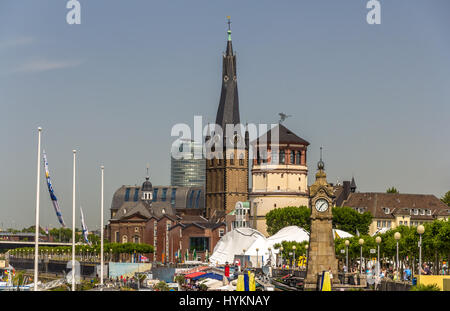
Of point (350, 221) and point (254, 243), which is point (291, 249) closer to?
point (254, 243)

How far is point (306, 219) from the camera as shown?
199 meters

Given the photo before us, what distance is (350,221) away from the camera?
191500 millimetres

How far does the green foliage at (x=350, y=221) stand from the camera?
190125 millimetres

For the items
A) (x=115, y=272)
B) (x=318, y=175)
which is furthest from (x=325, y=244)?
(x=115, y=272)

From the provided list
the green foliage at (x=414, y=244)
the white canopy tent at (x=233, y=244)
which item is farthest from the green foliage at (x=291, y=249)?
the white canopy tent at (x=233, y=244)

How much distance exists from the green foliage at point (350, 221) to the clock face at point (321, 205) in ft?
341

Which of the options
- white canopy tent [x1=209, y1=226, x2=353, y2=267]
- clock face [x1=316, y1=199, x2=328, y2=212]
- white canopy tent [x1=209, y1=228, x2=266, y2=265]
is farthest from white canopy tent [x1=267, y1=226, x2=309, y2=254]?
clock face [x1=316, y1=199, x2=328, y2=212]

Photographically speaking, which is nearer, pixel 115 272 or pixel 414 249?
pixel 414 249

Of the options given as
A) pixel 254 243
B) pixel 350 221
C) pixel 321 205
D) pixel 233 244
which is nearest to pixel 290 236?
pixel 254 243

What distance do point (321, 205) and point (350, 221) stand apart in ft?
355
